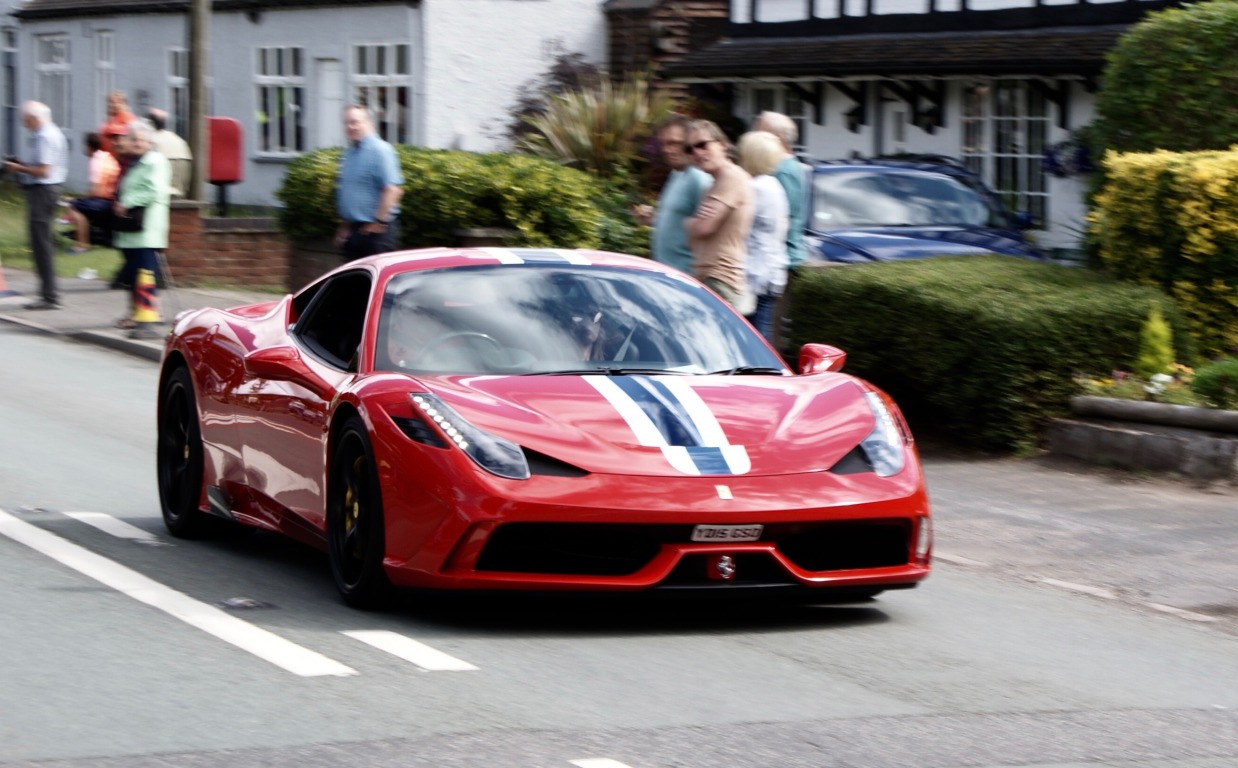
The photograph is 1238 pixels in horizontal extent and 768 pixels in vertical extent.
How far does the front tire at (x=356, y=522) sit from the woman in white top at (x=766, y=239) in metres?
5.34

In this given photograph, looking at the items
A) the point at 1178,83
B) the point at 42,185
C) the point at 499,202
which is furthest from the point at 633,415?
the point at 42,185

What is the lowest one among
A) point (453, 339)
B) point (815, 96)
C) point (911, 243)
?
point (453, 339)

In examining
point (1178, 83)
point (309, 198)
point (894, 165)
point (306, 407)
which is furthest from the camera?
point (309, 198)

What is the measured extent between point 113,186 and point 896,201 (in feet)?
32.5

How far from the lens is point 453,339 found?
24.9 ft

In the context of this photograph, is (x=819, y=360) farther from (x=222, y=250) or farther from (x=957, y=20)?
(x=957, y=20)

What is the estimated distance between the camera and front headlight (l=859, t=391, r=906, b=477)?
7121 mm

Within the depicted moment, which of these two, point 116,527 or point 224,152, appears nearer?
point 116,527

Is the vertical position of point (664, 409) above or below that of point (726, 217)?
below

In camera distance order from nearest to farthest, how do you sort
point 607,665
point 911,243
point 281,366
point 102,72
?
point 607,665 → point 281,366 → point 911,243 → point 102,72

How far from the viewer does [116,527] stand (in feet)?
29.8

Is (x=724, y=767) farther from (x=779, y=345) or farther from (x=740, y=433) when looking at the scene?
(x=779, y=345)

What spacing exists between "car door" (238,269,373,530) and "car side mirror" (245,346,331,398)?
14 mm

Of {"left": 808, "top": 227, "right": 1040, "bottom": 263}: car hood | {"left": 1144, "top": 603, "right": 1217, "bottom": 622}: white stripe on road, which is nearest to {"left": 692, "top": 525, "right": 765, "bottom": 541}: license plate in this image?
{"left": 1144, "top": 603, "right": 1217, "bottom": 622}: white stripe on road
